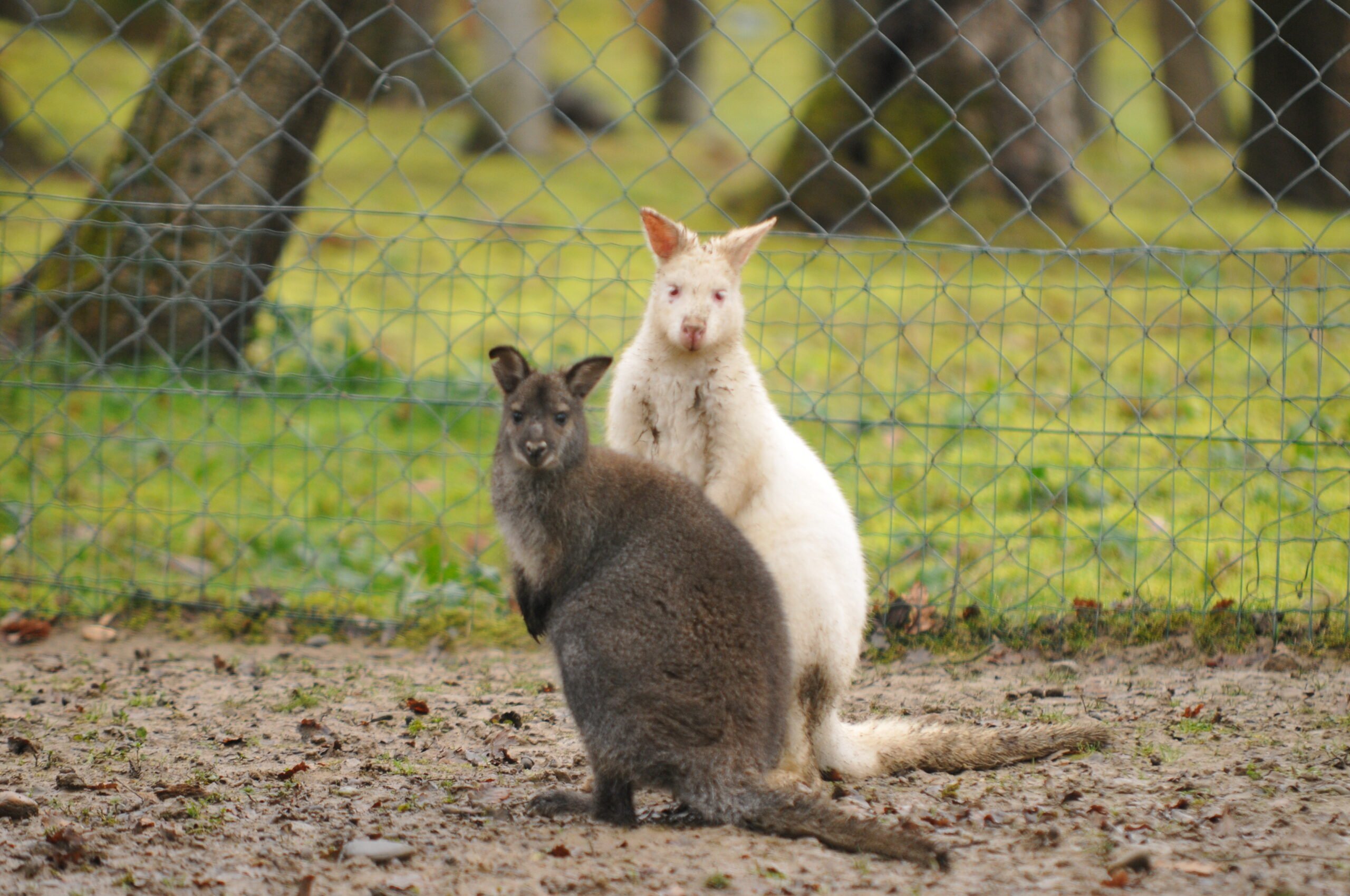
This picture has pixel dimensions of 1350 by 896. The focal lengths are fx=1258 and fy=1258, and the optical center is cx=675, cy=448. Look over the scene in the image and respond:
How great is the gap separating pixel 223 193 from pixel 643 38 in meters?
29.8

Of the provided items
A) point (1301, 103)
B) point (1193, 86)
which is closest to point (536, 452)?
point (1301, 103)

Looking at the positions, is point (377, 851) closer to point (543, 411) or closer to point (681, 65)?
point (543, 411)

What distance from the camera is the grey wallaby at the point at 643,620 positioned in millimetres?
3320

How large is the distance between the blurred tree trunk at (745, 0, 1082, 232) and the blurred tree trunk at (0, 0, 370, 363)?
5.73 metres

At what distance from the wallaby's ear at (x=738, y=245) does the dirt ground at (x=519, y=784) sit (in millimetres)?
1680

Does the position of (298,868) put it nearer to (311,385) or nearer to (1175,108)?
(311,385)

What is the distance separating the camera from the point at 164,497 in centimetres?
674

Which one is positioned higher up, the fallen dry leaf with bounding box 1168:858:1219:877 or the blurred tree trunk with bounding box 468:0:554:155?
the blurred tree trunk with bounding box 468:0:554:155

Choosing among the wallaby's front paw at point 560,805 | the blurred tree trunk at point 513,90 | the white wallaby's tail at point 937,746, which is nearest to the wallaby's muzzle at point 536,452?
the wallaby's front paw at point 560,805

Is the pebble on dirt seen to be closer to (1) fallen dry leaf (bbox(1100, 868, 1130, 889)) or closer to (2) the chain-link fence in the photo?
(1) fallen dry leaf (bbox(1100, 868, 1130, 889))

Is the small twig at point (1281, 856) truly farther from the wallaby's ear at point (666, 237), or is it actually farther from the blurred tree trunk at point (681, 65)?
the blurred tree trunk at point (681, 65)

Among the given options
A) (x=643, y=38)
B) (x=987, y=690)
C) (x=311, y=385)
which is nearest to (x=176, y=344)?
(x=311, y=385)

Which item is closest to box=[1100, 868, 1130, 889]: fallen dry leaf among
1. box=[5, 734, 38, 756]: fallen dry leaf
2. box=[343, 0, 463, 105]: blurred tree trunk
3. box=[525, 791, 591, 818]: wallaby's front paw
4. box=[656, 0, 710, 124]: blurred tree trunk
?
box=[525, 791, 591, 818]: wallaby's front paw

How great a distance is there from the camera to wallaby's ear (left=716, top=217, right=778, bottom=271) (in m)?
4.19
